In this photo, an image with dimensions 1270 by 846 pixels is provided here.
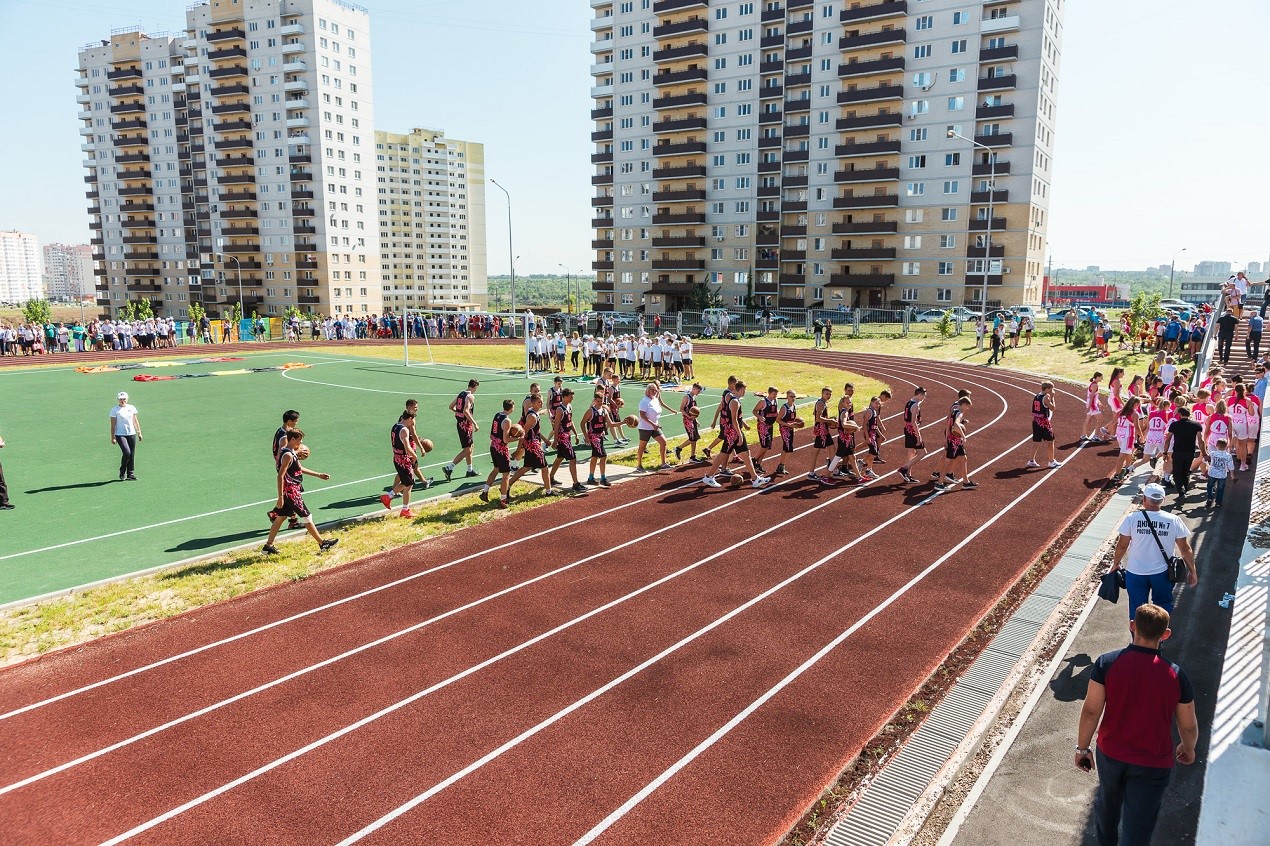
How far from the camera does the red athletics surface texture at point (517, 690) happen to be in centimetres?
607

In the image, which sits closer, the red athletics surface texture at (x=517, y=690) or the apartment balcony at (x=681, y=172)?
the red athletics surface texture at (x=517, y=690)

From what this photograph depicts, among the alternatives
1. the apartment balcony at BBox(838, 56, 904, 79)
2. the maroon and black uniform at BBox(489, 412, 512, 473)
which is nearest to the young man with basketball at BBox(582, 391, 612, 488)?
the maroon and black uniform at BBox(489, 412, 512, 473)

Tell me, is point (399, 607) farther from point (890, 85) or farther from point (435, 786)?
point (890, 85)

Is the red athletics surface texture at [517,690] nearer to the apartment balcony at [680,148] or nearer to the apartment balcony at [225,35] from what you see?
the apartment balcony at [680,148]

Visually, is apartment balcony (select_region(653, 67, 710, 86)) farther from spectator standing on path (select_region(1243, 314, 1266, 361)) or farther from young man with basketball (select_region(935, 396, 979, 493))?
young man with basketball (select_region(935, 396, 979, 493))

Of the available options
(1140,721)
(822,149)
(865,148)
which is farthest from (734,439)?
(822,149)

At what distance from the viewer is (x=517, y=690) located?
7820mm

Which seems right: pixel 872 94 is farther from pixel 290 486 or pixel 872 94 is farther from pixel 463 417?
pixel 290 486

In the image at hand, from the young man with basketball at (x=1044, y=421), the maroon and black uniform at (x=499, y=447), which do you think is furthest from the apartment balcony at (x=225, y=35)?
the young man with basketball at (x=1044, y=421)

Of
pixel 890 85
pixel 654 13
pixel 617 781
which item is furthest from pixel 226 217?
pixel 617 781

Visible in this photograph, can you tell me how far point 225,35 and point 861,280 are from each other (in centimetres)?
8666

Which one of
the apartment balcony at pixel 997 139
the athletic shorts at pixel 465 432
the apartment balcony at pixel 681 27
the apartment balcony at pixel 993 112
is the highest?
the apartment balcony at pixel 681 27

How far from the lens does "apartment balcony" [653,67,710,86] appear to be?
75.3 metres

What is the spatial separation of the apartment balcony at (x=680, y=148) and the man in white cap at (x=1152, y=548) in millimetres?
73732
